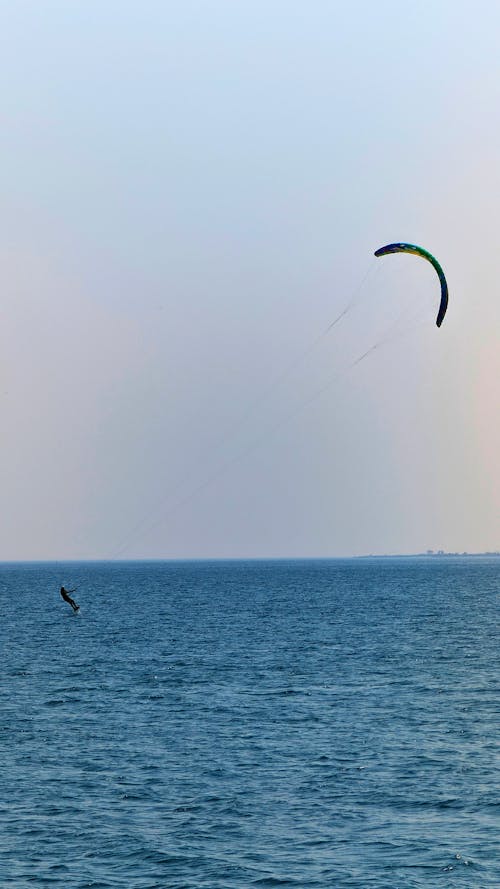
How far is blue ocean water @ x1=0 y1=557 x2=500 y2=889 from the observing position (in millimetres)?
28500

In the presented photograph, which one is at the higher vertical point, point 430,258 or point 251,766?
point 430,258

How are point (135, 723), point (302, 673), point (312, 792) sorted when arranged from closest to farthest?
point (312, 792), point (135, 723), point (302, 673)

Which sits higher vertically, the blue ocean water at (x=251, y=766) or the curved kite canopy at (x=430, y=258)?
the curved kite canopy at (x=430, y=258)

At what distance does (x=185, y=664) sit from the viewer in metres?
68.6

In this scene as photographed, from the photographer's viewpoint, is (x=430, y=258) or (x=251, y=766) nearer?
(x=251, y=766)

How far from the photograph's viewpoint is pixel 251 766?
38.6 metres

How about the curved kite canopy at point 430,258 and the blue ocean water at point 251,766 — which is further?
the curved kite canopy at point 430,258

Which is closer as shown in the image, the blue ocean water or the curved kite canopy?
the blue ocean water

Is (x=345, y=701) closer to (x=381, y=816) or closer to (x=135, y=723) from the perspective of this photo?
(x=135, y=723)

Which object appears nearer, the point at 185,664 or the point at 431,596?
the point at 185,664

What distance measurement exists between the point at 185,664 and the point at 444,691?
19.4m

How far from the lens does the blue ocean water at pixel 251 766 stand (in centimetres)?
2850

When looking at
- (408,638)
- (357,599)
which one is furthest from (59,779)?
(357,599)

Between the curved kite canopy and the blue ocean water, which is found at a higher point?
the curved kite canopy
